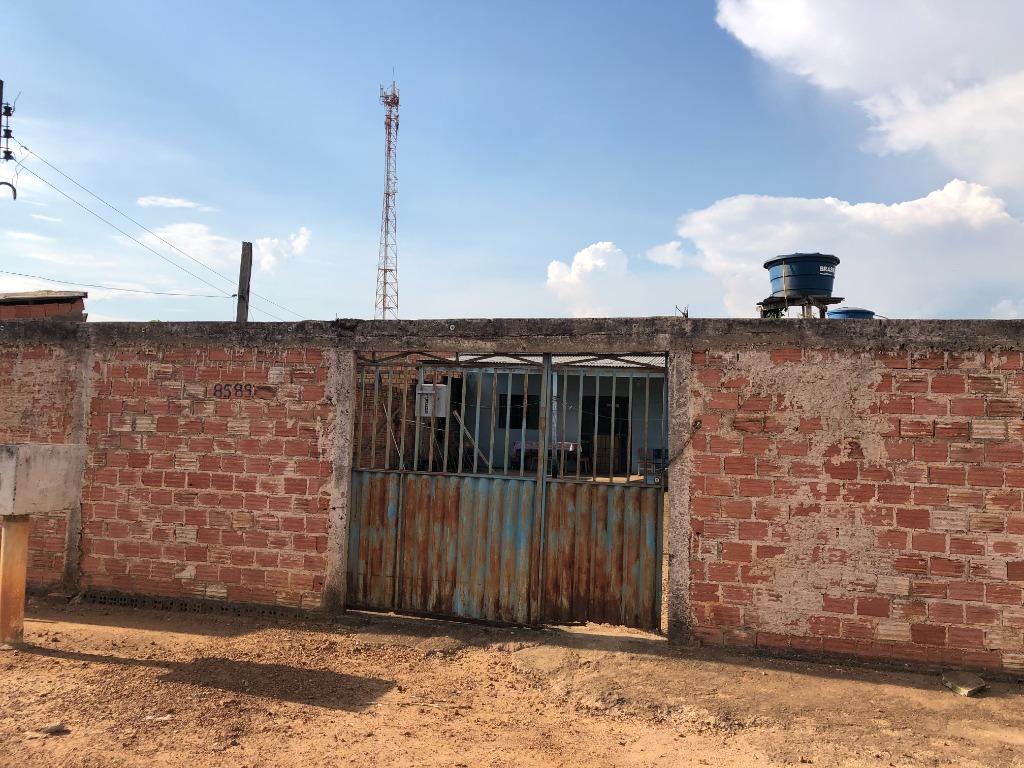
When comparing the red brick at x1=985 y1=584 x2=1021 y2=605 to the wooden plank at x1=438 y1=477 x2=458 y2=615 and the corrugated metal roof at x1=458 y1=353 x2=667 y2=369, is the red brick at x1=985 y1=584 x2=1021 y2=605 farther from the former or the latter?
the wooden plank at x1=438 y1=477 x2=458 y2=615

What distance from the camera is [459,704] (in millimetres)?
4195

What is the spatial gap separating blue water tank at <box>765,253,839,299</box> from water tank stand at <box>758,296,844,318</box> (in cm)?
6

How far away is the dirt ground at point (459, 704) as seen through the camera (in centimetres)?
361

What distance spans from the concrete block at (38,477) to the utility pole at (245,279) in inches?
199

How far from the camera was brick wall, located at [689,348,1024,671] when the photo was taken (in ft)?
14.8

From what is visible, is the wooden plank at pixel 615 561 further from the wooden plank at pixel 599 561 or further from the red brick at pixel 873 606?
the red brick at pixel 873 606

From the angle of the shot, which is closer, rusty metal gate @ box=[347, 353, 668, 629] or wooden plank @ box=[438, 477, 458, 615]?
rusty metal gate @ box=[347, 353, 668, 629]

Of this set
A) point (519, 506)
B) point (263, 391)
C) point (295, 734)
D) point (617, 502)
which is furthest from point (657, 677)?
point (263, 391)

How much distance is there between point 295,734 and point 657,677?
2.31 metres

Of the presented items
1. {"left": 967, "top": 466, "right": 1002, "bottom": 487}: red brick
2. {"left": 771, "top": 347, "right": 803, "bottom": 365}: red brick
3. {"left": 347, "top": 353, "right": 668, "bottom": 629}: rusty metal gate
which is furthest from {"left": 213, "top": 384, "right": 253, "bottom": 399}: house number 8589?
{"left": 967, "top": 466, "right": 1002, "bottom": 487}: red brick

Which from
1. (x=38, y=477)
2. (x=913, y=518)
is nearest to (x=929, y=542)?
(x=913, y=518)

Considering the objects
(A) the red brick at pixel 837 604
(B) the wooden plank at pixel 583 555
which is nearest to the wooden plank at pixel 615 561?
(B) the wooden plank at pixel 583 555

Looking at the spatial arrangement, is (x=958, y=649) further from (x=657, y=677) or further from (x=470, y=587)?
(x=470, y=587)

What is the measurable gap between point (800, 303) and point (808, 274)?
34 cm
